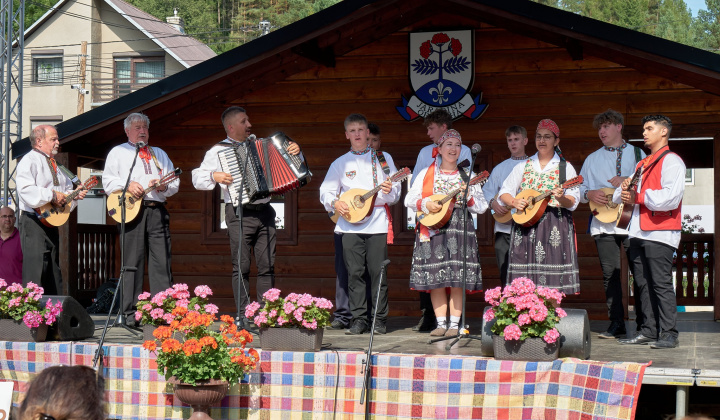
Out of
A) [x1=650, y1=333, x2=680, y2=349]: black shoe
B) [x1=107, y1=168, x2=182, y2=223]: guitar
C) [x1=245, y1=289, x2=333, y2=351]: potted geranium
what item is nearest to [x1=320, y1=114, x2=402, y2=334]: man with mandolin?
[x1=245, y1=289, x2=333, y2=351]: potted geranium

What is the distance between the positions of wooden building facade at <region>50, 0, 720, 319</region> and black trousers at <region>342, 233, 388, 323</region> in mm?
2057

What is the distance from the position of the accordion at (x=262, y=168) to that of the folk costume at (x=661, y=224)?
8.29ft

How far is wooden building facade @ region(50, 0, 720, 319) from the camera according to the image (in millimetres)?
8312

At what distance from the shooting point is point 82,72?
97.5 feet

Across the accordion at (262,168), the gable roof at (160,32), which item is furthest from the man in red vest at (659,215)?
the gable roof at (160,32)

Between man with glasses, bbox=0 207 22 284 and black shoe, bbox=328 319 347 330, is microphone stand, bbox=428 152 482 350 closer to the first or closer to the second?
black shoe, bbox=328 319 347 330

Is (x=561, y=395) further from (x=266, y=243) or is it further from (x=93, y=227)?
(x=93, y=227)

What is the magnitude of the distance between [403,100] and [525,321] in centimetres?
434

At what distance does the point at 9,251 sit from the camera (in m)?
8.38

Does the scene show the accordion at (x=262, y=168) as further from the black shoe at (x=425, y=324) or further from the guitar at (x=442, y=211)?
the black shoe at (x=425, y=324)

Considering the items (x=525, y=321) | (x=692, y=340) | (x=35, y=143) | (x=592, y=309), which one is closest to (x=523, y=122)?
(x=592, y=309)

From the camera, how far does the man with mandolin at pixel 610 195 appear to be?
6758 mm

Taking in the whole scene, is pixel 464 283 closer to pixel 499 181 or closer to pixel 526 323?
pixel 526 323

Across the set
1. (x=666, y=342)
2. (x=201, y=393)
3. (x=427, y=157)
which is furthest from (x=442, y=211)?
(x=201, y=393)
